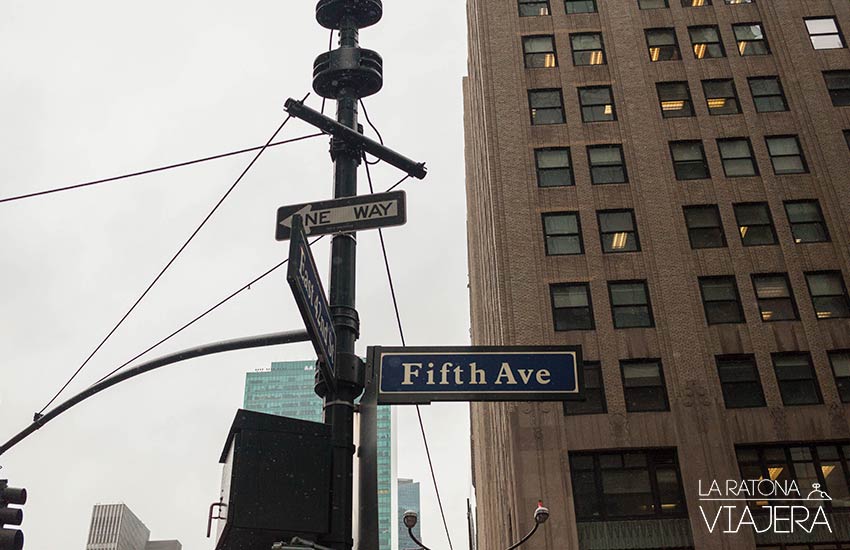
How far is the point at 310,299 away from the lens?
4.19 m

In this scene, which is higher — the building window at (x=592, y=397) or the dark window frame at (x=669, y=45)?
the dark window frame at (x=669, y=45)

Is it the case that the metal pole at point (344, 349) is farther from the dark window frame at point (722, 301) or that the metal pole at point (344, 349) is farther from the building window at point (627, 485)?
the dark window frame at point (722, 301)

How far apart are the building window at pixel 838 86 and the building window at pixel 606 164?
1081cm

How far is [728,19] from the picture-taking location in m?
36.8

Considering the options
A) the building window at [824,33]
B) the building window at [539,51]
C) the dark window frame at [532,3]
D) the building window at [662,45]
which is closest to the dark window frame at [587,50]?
the building window at [539,51]

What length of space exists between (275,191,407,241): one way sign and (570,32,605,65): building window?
32.7 meters

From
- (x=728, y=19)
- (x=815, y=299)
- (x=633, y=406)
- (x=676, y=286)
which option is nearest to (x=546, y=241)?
(x=676, y=286)

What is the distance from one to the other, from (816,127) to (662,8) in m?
9.68

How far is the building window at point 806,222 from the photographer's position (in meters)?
31.0

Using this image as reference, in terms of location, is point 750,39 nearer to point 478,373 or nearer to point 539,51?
point 539,51

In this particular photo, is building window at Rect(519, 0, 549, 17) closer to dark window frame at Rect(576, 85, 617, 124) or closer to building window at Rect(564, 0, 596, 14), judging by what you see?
building window at Rect(564, 0, 596, 14)

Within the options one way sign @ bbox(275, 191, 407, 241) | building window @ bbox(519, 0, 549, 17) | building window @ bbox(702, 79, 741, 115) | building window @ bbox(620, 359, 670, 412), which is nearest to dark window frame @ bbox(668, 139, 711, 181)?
building window @ bbox(702, 79, 741, 115)

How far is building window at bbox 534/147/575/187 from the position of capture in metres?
32.7

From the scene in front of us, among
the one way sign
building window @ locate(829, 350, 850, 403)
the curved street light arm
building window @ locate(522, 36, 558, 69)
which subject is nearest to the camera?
the one way sign
